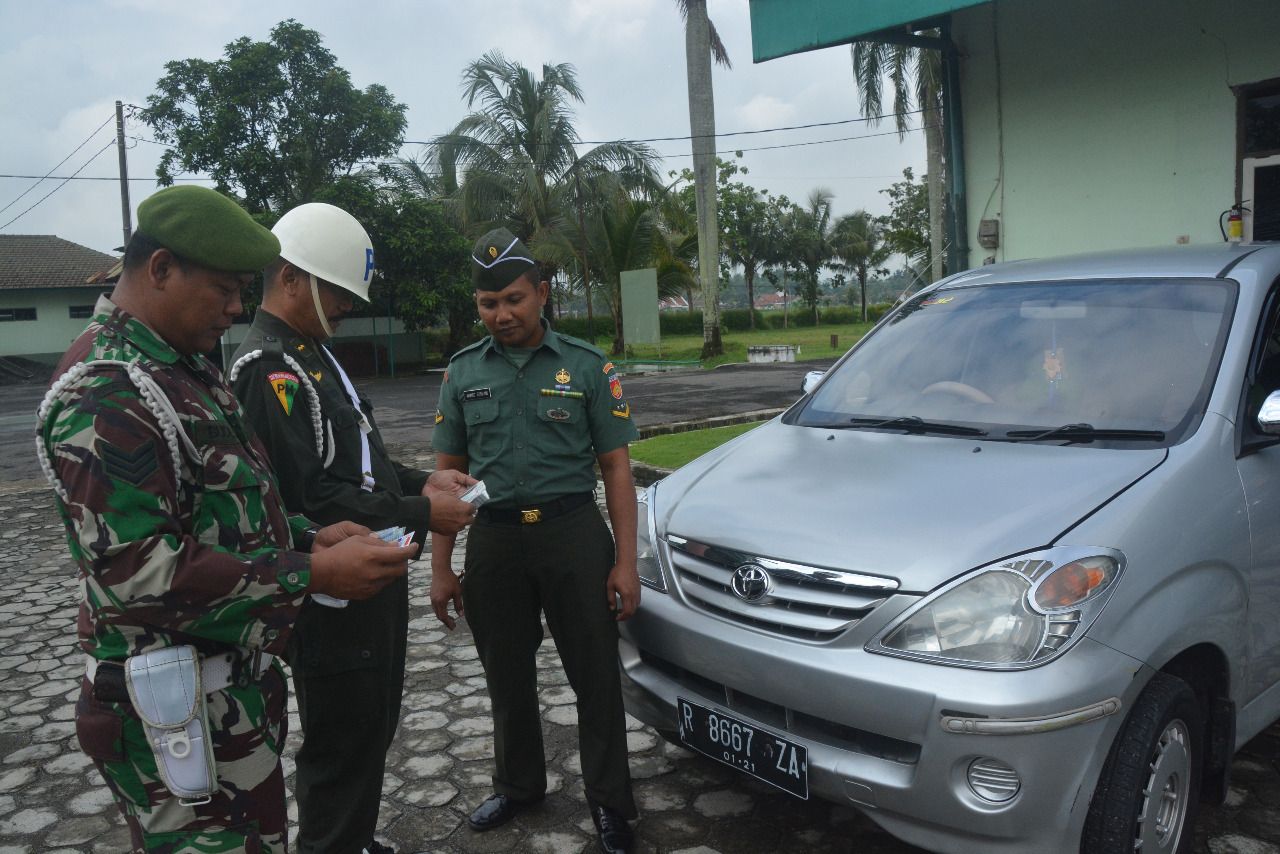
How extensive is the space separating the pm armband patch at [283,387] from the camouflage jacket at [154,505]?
1.35ft

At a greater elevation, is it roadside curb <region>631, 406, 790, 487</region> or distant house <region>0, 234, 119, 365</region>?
distant house <region>0, 234, 119, 365</region>

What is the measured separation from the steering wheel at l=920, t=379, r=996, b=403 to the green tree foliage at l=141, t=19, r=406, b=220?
73.5 ft

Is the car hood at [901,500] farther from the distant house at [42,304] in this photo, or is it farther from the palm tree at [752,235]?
the palm tree at [752,235]

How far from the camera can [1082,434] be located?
9.49 feet

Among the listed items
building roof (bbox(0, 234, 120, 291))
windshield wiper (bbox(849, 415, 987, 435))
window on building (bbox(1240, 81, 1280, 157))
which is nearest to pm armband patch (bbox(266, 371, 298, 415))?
windshield wiper (bbox(849, 415, 987, 435))

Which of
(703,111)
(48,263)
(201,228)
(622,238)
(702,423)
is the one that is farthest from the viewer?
(48,263)

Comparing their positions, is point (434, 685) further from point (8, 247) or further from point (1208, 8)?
point (8, 247)

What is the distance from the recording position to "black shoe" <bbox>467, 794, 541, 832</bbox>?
3.06 m

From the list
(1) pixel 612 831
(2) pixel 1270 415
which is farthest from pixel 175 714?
(2) pixel 1270 415

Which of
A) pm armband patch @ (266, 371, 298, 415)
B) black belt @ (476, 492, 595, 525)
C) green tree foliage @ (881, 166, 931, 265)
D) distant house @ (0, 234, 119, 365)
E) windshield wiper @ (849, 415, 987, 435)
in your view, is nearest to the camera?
pm armband patch @ (266, 371, 298, 415)

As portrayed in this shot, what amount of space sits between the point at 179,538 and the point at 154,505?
72 mm

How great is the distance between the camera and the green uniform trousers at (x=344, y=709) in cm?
243

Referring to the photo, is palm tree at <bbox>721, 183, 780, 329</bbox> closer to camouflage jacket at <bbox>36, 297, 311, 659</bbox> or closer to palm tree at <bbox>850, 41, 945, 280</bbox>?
palm tree at <bbox>850, 41, 945, 280</bbox>

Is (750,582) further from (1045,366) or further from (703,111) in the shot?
(703,111)
